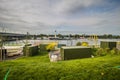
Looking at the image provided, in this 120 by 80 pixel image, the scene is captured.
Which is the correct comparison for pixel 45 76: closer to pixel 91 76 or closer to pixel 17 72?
pixel 17 72

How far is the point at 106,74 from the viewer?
7.69m

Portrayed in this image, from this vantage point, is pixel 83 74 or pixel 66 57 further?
pixel 66 57

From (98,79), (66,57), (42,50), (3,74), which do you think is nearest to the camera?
(98,79)

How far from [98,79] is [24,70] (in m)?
4.82

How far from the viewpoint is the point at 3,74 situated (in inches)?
301

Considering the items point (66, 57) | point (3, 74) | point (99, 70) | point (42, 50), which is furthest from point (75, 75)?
point (42, 50)

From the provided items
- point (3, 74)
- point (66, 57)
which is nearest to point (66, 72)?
point (3, 74)

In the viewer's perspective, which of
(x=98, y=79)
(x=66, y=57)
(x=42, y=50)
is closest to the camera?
(x=98, y=79)

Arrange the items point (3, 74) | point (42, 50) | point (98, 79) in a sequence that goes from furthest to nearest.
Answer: point (42, 50) < point (3, 74) < point (98, 79)

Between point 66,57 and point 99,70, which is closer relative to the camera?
point 99,70

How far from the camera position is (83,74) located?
7492 mm

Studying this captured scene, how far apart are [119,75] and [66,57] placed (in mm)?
9831

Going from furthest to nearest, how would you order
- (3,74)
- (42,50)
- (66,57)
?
(42,50) → (66,57) → (3,74)

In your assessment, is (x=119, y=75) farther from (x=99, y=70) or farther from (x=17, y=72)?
(x=17, y=72)
